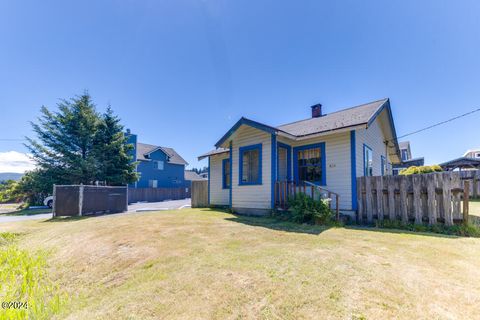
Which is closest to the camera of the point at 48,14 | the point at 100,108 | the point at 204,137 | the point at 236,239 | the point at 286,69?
the point at 236,239

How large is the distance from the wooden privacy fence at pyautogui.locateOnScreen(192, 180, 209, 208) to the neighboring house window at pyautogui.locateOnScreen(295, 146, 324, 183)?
6847 mm

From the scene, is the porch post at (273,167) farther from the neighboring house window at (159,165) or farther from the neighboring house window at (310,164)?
the neighboring house window at (159,165)

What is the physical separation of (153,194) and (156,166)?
7.16 m

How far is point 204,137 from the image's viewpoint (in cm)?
2997

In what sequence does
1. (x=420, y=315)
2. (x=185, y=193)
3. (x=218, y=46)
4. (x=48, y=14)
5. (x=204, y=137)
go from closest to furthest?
(x=420, y=315)
(x=48, y=14)
(x=218, y=46)
(x=204, y=137)
(x=185, y=193)

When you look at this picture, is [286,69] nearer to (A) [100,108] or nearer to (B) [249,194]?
(B) [249,194]

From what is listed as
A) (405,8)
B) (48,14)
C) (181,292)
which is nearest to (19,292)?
(181,292)

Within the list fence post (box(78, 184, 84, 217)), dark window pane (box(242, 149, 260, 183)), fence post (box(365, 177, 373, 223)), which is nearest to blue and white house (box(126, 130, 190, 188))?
fence post (box(78, 184, 84, 217))

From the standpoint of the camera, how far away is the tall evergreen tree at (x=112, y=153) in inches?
762

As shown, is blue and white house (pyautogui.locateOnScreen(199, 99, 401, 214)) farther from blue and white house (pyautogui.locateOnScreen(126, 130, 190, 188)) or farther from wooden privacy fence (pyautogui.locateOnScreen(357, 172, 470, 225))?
blue and white house (pyautogui.locateOnScreen(126, 130, 190, 188))

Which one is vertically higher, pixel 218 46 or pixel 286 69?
pixel 218 46

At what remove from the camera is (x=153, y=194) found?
2802 cm

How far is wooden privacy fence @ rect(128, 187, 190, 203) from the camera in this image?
86.5ft

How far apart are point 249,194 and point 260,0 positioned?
8.94 metres
